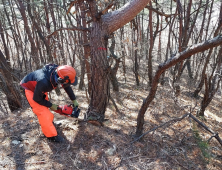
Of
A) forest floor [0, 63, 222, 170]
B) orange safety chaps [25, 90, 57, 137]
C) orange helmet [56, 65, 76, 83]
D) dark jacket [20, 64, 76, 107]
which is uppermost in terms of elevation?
orange helmet [56, 65, 76, 83]

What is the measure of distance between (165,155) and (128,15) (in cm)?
293

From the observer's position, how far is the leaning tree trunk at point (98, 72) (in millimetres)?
3580

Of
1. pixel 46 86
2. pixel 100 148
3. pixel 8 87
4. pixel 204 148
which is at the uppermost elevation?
pixel 46 86

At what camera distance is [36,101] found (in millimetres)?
3184

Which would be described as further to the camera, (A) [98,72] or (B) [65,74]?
(A) [98,72]

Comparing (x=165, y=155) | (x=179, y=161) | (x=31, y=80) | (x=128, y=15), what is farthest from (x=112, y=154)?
(x=128, y=15)

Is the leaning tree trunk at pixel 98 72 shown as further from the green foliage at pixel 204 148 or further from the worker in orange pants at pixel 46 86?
the green foliage at pixel 204 148

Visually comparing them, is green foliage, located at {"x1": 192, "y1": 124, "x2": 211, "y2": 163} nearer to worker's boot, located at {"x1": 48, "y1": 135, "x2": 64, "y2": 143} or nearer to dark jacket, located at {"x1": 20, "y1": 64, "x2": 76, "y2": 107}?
worker's boot, located at {"x1": 48, "y1": 135, "x2": 64, "y2": 143}

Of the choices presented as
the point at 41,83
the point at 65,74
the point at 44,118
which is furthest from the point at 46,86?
the point at 44,118

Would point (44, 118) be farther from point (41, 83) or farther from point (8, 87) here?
point (8, 87)

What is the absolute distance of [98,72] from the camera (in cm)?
365

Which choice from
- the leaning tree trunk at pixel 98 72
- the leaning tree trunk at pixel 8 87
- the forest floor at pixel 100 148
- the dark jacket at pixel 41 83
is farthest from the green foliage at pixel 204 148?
the leaning tree trunk at pixel 8 87

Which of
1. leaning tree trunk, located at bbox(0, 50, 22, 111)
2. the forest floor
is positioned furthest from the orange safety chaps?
leaning tree trunk, located at bbox(0, 50, 22, 111)

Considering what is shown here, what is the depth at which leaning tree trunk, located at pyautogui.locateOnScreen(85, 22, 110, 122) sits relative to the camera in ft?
11.7
